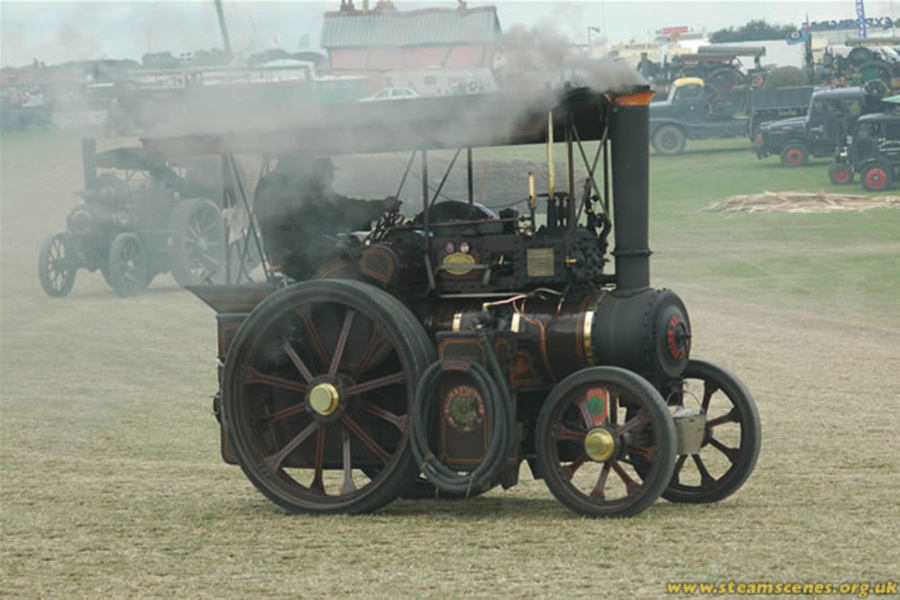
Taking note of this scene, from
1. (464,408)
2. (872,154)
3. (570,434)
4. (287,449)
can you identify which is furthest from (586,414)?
(872,154)

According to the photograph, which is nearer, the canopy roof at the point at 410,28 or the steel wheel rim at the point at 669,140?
the canopy roof at the point at 410,28

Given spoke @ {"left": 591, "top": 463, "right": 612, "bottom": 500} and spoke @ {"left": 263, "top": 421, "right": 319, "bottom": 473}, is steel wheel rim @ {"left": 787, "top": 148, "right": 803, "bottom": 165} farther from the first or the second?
spoke @ {"left": 591, "top": 463, "right": 612, "bottom": 500}

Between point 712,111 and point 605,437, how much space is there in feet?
134

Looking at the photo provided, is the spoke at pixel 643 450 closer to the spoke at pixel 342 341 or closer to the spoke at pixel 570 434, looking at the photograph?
the spoke at pixel 570 434

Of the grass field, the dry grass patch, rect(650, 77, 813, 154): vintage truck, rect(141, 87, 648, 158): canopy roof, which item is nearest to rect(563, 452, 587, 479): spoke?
the grass field

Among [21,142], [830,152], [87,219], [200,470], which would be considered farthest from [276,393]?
[21,142]

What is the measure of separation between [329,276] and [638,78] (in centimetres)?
210

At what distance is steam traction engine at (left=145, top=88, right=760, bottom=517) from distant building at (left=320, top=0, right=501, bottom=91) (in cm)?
93

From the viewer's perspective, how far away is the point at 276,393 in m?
8.80

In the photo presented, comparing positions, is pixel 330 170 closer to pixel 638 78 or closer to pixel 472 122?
pixel 472 122

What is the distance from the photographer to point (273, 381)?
8.62m

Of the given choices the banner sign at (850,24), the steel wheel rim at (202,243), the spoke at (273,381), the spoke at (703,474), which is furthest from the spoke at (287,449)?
the banner sign at (850,24)

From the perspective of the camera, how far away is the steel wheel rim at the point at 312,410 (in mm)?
8453

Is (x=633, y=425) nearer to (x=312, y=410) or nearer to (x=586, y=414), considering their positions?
(x=586, y=414)
